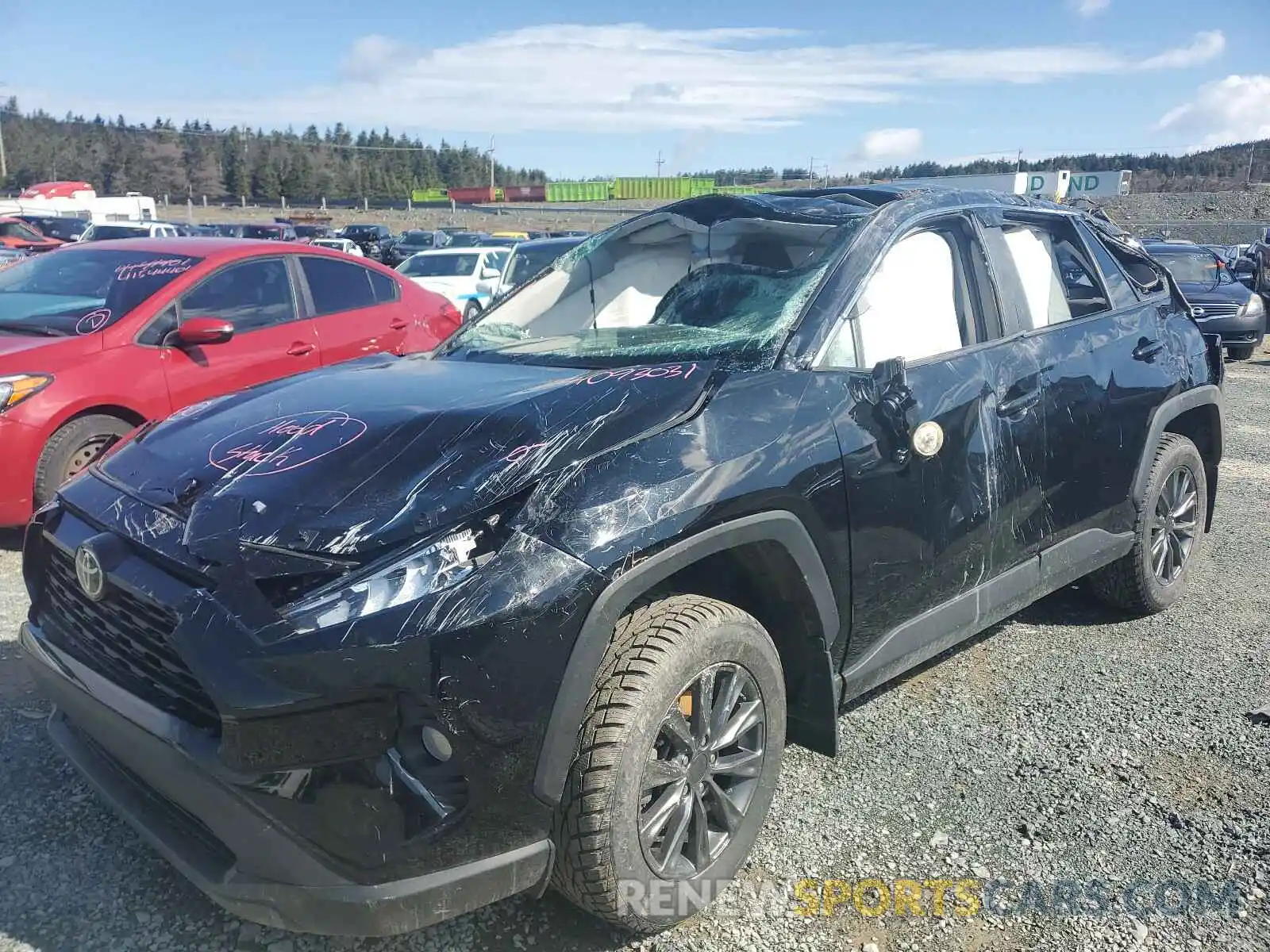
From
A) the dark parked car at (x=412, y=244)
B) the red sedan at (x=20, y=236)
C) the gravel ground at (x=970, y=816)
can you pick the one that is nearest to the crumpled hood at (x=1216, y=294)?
the gravel ground at (x=970, y=816)

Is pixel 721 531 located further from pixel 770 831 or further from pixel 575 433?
pixel 770 831

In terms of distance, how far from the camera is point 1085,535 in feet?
12.3

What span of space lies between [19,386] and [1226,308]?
14.1 m

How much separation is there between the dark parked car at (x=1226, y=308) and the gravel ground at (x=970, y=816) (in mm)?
10667

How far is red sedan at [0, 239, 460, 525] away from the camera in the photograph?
501 centimetres

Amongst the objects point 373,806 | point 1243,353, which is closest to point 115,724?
point 373,806

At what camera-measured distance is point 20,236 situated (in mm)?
25328

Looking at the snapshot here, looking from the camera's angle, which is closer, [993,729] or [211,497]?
[211,497]

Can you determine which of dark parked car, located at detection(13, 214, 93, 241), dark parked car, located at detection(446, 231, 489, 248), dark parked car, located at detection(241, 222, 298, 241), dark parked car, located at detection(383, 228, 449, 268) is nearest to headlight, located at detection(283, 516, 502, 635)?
dark parked car, located at detection(446, 231, 489, 248)

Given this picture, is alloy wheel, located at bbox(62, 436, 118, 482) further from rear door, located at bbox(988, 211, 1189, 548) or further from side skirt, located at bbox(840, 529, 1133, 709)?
rear door, located at bbox(988, 211, 1189, 548)

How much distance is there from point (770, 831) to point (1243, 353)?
13.6 m

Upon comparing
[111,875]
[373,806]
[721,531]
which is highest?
[721,531]

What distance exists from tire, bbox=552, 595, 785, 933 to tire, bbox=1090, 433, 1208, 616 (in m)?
2.33

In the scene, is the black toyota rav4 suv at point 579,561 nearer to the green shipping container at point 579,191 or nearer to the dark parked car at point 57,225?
the dark parked car at point 57,225
